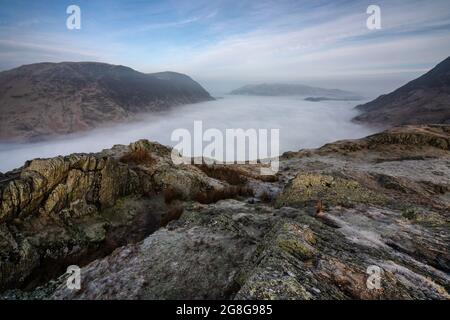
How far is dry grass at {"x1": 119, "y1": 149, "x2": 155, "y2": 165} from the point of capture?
22.7m

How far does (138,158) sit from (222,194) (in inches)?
347

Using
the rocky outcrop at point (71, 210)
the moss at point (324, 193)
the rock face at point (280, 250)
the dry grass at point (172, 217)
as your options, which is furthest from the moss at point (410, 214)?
the rocky outcrop at point (71, 210)

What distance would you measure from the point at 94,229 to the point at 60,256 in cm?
219

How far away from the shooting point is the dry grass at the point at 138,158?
22.7 meters

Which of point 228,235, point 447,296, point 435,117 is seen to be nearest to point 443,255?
point 447,296

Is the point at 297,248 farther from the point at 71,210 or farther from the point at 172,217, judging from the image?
the point at 71,210

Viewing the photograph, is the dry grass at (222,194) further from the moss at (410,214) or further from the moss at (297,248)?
the moss at (410,214)

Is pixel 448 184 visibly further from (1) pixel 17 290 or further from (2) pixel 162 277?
(1) pixel 17 290

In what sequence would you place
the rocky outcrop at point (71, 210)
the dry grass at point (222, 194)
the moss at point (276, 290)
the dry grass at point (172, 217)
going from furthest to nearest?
the dry grass at point (222, 194) → the dry grass at point (172, 217) → the rocky outcrop at point (71, 210) → the moss at point (276, 290)

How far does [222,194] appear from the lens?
18.7 meters

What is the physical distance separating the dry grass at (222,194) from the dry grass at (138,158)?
6750 mm

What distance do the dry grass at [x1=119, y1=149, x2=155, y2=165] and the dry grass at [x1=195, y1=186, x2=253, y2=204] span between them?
6.75 meters

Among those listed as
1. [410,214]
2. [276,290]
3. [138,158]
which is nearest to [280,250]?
[276,290]

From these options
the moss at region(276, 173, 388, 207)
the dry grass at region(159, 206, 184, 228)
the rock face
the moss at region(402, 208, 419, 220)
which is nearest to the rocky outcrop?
the rock face
